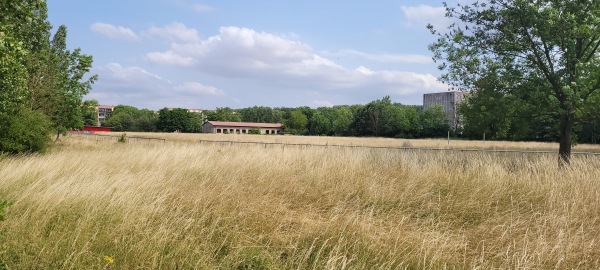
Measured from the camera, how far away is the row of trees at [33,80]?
8203 mm

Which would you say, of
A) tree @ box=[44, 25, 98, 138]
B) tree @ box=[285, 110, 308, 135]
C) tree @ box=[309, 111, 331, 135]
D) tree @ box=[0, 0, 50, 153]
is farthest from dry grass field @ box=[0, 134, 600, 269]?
tree @ box=[285, 110, 308, 135]

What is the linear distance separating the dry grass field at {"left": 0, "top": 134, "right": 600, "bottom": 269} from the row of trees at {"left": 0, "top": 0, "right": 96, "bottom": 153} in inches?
112

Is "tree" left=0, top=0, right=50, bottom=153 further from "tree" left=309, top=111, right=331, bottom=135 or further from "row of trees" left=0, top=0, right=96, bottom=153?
"tree" left=309, top=111, right=331, bottom=135

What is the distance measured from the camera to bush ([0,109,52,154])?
Answer: 1512 cm

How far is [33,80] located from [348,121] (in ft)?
349

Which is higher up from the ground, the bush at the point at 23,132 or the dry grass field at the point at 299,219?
the bush at the point at 23,132

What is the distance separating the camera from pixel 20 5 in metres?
7.89

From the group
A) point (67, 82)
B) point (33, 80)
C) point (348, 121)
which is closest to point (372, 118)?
point (348, 121)

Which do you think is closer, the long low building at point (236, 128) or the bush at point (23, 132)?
the bush at point (23, 132)

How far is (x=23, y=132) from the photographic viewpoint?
15.6 meters

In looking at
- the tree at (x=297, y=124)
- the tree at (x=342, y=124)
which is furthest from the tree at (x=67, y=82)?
the tree at (x=297, y=124)

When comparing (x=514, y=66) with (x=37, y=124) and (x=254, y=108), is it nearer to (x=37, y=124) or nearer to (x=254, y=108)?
(x=37, y=124)

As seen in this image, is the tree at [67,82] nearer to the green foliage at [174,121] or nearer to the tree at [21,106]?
the tree at [21,106]

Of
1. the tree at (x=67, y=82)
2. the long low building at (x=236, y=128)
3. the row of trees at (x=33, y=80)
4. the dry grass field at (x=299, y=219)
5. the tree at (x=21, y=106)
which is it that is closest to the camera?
the dry grass field at (x=299, y=219)
